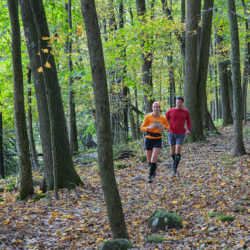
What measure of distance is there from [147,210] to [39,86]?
4.43 m

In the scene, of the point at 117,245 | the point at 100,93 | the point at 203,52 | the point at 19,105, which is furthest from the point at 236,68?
the point at 117,245

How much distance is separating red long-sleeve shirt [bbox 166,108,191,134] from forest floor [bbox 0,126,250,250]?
1.44 meters

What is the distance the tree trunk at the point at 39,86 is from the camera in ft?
25.1

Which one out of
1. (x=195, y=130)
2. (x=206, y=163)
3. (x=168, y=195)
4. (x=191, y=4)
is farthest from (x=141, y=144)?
(x=168, y=195)

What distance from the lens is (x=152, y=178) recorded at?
28.6 feet

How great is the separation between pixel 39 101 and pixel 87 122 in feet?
35.7

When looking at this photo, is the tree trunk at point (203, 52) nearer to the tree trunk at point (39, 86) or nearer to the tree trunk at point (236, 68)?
the tree trunk at point (236, 68)

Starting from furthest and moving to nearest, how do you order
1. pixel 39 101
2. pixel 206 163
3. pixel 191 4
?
pixel 191 4
pixel 206 163
pixel 39 101

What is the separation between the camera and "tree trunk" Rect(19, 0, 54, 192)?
765cm

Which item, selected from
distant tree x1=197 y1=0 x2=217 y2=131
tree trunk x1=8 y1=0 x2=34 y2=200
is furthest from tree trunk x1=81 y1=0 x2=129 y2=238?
distant tree x1=197 y1=0 x2=217 y2=131

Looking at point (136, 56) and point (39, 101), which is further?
point (136, 56)

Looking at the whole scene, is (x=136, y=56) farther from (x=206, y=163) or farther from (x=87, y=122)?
(x=87, y=122)

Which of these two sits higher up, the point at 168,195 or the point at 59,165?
the point at 59,165

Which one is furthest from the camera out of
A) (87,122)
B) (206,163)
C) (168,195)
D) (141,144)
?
(87,122)
